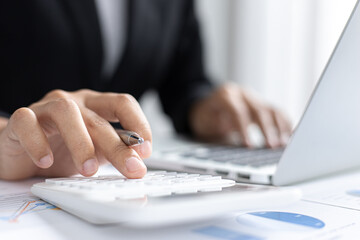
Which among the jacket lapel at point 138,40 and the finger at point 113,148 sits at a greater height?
the jacket lapel at point 138,40

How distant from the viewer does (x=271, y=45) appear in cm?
227

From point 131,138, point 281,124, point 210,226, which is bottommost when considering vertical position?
point 210,226

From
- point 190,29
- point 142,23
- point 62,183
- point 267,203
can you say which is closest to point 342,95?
point 267,203

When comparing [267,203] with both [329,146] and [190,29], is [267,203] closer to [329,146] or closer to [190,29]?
[329,146]

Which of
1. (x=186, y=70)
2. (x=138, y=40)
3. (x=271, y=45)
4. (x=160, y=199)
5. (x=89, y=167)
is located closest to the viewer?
(x=160, y=199)

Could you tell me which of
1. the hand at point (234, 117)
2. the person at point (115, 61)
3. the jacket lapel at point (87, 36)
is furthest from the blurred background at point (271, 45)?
the jacket lapel at point (87, 36)

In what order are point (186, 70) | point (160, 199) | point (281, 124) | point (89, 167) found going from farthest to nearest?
point (186, 70)
point (281, 124)
point (89, 167)
point (160, 199)

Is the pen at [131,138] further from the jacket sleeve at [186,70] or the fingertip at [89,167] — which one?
the jacket sleeve at [186,70]

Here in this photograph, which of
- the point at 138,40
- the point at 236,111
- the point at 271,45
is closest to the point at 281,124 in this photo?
the point at 236,111

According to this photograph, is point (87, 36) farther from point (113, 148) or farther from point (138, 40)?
point (113, 148)

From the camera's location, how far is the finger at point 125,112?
476 mm

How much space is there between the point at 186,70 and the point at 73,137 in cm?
102

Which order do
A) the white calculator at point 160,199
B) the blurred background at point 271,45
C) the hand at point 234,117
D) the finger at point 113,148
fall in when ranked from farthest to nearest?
the blurred background at point 271,45, the hand at point 234,117, the finger at point 113,148, the white calculator at point 160,199

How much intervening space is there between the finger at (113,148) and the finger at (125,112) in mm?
26
